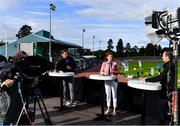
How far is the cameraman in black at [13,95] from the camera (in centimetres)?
812

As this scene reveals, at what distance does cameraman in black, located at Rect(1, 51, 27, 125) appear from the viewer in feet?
26.7

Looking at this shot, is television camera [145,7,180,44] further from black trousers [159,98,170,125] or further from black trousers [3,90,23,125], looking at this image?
black trousers [3,90,23,125]

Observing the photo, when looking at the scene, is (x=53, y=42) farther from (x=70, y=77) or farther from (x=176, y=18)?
(x=176, y=18)

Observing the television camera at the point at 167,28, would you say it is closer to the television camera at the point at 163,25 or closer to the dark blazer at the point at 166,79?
the television camera at the point at 163,25

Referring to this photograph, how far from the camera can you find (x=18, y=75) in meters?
8.14

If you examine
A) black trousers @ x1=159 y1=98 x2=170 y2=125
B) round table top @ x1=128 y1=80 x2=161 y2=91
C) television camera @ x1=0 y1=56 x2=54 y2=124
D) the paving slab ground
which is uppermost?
television camera @ x1=0 y1=56 x2=54 y2=124

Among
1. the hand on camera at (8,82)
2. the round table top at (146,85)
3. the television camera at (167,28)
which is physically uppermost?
the television camera at (167,28)

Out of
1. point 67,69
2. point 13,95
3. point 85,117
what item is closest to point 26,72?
point 13,95

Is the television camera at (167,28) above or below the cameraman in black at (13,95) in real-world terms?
above

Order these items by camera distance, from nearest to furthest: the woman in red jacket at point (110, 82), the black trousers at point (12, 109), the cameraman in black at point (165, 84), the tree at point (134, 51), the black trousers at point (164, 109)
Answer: the black trousers at point (12, 109)
the cameraman in black at point (165, 84)
the black trousers at point (164, 109)
the woman in red jacket at point (110, 82)
the tree at point (134, 51)

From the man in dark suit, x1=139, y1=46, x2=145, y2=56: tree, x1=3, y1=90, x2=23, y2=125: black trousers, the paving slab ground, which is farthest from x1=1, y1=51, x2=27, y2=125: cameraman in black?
x1=139, y1=46, x2=145, y2=56: tree

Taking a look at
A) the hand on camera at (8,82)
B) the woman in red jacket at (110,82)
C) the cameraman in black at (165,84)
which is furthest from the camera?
the woman in red jacket at (110,82)

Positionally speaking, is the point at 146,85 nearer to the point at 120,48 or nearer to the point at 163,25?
the point at 163,25

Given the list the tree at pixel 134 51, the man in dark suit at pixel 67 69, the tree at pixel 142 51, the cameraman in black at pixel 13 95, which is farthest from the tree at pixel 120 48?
the cameraman in black at pixel 13 95
